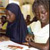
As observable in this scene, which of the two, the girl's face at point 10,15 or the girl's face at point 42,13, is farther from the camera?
the girl's face at point 10,15

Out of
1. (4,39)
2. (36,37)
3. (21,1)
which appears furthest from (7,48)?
(21,1)

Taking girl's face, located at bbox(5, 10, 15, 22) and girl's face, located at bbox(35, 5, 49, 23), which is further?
girl's face, located at bbox(5, 10, 15, 22)

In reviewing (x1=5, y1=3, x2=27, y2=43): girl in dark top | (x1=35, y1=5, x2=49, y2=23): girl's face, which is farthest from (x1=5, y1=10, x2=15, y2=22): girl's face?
(x1=35, y1=5, x2=49, y2=23): girl's face

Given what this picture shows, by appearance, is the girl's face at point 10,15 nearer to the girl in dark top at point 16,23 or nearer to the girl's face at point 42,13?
the girl in dark top at point 16,23

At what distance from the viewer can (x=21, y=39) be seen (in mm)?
1677

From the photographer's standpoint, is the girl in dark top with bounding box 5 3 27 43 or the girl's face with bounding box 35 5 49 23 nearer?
the girl's face with bounding box 35 5 49 23

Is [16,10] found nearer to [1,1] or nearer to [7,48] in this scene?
[7,48]

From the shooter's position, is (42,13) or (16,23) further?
(16,23)

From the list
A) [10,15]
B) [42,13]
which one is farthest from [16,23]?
[42,13]

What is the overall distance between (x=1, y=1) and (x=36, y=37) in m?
2.53

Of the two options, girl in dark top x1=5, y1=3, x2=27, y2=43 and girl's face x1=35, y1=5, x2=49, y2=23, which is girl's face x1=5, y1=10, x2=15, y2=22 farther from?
girl's face x1=35, y1=5, x2=49, y2=23

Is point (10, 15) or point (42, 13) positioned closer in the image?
point (42, 13)

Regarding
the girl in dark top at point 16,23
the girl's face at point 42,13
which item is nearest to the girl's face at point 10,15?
the girl in dark top at point 16,23

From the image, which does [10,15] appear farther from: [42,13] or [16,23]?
[42,13]
